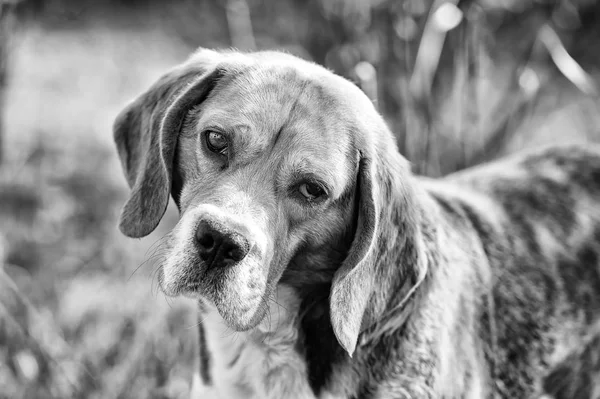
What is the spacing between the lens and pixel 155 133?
3.12m

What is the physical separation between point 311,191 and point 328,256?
0.97 ft

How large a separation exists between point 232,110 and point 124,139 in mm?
703

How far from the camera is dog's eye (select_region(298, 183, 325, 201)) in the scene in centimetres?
281

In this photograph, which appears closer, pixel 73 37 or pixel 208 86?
pixel 208 86

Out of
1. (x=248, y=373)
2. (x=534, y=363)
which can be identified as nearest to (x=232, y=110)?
(x=248, y=373)

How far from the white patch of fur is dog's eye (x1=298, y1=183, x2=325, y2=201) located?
0.43 m

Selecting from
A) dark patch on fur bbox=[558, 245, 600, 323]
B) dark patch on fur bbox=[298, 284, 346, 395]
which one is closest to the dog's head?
dark patch on fur bbox=[298, 284, 346, 395]

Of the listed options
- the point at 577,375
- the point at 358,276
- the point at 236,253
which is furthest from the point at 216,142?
the point at 577,375

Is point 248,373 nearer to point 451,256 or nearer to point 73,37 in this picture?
point 451,256

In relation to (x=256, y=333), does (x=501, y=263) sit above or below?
above

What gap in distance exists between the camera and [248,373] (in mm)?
3188

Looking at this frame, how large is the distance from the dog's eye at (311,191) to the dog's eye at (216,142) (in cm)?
32

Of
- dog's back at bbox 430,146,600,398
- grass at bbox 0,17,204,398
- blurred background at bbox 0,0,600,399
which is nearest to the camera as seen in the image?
dog's back at bbox 430,146,600,398

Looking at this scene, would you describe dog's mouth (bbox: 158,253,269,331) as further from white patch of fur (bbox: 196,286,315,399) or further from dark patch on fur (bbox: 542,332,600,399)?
dark patch on fur (bbox: 542,332,600,399)
